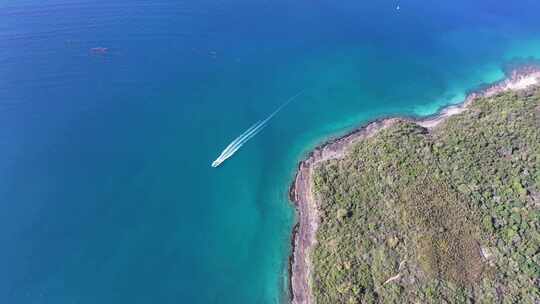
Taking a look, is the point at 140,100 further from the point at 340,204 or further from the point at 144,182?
the point at 340,204

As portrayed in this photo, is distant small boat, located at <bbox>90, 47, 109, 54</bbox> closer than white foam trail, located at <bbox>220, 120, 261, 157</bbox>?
No

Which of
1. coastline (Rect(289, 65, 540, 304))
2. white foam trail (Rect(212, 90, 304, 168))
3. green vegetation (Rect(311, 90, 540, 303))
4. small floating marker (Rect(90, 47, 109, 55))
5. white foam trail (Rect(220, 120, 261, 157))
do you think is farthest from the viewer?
Answer: small floating marker (Rect(90, 47, 109, 55))

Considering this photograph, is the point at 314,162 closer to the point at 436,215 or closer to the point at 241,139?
the point at 241,139

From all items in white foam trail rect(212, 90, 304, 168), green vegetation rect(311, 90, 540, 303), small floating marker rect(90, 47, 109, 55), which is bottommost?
green vegetation rect(311, 90, 540, 303)

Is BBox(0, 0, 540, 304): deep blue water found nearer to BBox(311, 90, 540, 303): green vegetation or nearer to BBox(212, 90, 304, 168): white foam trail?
BBox(212, 90, 304, 168): white foam trail

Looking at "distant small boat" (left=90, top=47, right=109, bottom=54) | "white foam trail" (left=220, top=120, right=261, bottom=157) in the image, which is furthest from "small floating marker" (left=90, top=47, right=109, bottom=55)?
"white foam trail" (left=220, top=120, right=261, bottom=157)

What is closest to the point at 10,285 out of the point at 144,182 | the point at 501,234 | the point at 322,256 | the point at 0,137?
the point at 144,182

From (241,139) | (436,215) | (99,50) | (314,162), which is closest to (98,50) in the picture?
(99,50)
